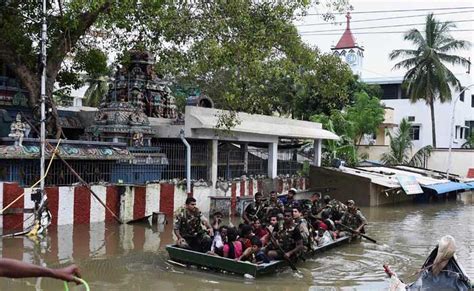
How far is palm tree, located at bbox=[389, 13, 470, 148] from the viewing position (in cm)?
4262

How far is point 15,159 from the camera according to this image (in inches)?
605

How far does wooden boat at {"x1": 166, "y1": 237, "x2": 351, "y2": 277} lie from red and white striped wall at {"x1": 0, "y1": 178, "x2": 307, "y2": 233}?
5261 millimetres

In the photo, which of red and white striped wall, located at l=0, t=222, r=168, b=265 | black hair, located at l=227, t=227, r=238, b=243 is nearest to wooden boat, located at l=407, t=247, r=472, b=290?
black hair, located at l=227, t=227, r=238, b=243

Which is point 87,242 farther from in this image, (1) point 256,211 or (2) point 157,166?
(2) point 157,166

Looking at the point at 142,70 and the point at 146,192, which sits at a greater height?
the point at 142,70

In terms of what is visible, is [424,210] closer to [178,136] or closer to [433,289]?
[178,136]

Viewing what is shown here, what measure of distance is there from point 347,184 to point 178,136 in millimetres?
9489

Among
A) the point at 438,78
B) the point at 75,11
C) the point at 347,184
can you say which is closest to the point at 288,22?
the point at 75,11

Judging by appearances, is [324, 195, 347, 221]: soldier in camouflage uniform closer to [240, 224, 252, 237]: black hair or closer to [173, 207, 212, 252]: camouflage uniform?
[240, 224, 252, 237]: black hair

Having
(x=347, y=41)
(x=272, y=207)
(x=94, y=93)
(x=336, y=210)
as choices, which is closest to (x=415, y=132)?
(x=347, y=41)

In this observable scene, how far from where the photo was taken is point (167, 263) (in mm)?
12031

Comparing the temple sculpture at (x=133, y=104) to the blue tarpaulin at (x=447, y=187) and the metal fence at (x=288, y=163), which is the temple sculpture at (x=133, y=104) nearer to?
the metal fence at (x=288, y=163)

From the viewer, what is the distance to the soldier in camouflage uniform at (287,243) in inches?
451

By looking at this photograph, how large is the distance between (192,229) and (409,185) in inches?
664
